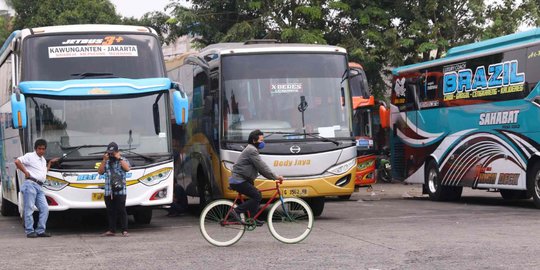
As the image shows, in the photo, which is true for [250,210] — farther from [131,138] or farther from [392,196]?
[392,196]

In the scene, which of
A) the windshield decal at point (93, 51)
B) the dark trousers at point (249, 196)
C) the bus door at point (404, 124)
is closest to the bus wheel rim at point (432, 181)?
the bus door at point (404, 124)

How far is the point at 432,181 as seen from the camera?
24.1 m

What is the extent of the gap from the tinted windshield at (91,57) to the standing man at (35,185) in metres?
1.58

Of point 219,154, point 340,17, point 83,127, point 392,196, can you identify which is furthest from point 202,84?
point 340,17

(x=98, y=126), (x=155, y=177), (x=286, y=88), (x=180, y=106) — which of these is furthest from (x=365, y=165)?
(x=98, y=126)

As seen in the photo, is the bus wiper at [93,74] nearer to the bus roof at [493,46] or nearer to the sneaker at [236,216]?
the sneaker at [236,216]

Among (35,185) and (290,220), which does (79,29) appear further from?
(290,220)

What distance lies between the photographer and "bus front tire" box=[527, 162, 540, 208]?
742 inches

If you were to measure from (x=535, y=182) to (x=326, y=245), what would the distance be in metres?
7.72

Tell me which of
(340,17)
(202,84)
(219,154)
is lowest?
(219,154)

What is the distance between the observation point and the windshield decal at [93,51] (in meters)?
16.2

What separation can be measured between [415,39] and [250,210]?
64.3 feet

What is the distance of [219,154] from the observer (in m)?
17.1

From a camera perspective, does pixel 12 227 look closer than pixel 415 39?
Yes
